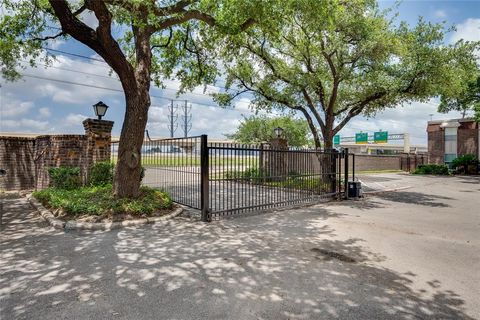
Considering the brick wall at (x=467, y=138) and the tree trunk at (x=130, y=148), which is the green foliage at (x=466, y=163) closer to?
the brick wall at (x=467, y=138)

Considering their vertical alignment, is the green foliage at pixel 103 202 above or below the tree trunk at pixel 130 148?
below

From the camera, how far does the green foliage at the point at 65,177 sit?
8750mm

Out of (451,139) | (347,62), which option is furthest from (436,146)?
(347,62)

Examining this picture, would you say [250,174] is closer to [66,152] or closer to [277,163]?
[277,163]

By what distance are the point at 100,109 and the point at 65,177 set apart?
234 cm

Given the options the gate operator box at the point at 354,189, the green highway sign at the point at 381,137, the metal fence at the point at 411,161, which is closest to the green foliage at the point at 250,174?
the gate operator box at the point at 354,189

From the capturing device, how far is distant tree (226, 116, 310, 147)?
33.3 meters

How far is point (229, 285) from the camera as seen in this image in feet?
11.3

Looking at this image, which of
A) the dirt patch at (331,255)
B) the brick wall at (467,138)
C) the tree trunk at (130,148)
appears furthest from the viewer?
the brick wall at (467,138)

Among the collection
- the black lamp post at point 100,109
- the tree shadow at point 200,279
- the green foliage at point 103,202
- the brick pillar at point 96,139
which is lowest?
the tree shadow at point 200,279

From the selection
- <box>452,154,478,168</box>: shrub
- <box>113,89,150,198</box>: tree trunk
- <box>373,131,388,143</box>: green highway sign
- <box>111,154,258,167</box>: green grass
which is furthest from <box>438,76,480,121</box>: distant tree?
<box>113,89,150,198</box>: tree trunk

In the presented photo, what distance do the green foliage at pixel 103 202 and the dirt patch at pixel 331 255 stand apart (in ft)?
12.6

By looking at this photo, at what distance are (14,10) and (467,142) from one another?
31694mm

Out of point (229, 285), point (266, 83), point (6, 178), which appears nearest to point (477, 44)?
point (266, 83)
